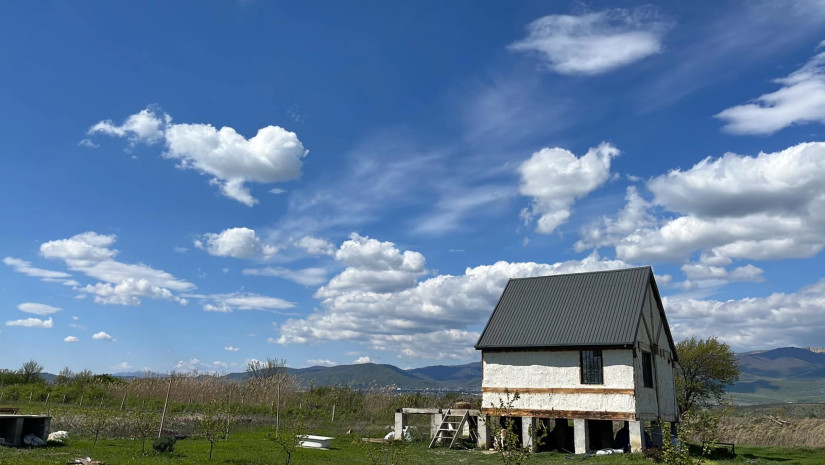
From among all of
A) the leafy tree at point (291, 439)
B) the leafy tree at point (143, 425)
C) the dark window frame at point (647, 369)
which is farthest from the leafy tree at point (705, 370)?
the leafy tree at point (143, 425)

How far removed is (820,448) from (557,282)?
18.5 m

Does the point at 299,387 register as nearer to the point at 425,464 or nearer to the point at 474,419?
the point at 474,419

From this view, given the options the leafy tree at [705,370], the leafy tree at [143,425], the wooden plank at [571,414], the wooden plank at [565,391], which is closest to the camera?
the leafy tree at [143,425]

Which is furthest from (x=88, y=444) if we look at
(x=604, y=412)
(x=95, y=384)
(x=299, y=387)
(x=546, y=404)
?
(x=95, y=384)

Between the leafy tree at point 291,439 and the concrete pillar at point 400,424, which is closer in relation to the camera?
the leafy tree at point 291,439

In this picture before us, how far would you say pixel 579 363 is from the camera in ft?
91.2

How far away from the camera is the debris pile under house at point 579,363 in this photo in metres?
26.8

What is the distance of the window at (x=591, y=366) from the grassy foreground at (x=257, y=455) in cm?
379

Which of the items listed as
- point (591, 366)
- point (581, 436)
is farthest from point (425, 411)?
point (591, 366)

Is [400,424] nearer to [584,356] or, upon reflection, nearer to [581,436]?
[581,436]

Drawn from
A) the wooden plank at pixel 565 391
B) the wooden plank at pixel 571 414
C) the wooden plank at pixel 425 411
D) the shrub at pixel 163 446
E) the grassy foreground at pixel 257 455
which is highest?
the wooden plank at pixel 565 391

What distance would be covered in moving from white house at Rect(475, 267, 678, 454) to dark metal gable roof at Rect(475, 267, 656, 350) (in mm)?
51

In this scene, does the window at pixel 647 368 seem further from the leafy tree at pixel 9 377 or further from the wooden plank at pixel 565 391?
the leafy tree at pixel 9 377

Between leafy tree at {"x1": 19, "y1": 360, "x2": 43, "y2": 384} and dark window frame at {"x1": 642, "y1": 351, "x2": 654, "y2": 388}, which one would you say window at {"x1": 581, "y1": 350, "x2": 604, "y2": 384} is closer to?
dark window frame at {"x1": 642, "y1": 351, "x2": 654, "y2": 388}
